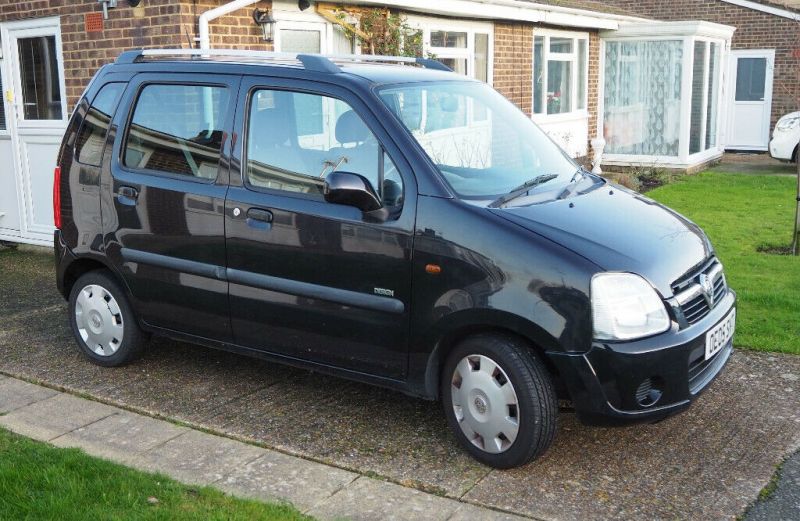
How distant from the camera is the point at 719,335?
462 centimetres

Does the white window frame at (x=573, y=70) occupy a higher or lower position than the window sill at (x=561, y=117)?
higher

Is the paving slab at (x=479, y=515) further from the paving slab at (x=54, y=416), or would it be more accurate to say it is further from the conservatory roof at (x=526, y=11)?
the conservatory roof at (x=526, y=11)

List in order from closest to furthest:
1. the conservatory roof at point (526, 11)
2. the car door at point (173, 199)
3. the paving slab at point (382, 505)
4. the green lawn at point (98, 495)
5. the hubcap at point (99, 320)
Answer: the green lawn at point (98, 495) < the paving slab at point (382, 505) < the car door at point (173, 199) < the hubcap at point (99, 320) < the conservatory roof at point (526, 11)

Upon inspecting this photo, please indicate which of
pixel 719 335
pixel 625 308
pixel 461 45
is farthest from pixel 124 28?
pixel 719 335

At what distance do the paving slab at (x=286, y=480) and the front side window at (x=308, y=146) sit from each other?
1382mm

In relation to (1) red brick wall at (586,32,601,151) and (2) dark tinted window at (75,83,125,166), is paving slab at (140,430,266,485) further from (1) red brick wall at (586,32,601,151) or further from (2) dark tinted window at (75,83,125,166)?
(1) red brick wall at (586,32,601,151)

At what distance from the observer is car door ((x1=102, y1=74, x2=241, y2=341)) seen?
5.24 meters

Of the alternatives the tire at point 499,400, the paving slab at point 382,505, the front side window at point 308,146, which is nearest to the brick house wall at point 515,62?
the front side window at point 308,146

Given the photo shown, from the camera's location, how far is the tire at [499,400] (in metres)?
4.26

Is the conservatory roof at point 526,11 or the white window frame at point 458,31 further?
the white window frame at point 458,31

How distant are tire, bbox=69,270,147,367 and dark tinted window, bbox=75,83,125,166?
76cm

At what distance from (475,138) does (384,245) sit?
97 centimetres

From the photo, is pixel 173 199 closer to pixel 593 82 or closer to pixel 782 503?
pixel 782 503

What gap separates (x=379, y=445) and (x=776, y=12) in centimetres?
1954
